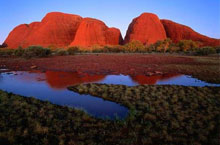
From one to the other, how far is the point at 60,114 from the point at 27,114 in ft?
4.39

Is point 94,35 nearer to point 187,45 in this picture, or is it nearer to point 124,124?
point 187,45

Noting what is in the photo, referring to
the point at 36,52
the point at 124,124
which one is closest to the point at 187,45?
the point at 36,52

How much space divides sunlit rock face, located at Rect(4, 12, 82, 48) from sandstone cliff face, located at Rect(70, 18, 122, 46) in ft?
27.1

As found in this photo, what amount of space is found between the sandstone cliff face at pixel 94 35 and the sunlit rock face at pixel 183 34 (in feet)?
92.7

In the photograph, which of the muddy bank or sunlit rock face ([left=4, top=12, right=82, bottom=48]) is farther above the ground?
sunlit rock face ([left=4, top=12, right=82, bottom=48])

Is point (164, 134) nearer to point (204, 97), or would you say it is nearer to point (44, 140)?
point (44, 140)

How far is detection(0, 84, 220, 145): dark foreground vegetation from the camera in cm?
418

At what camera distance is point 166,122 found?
5297 mm

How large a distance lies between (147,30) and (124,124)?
73059 mm

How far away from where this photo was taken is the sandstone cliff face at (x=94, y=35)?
72.2 m

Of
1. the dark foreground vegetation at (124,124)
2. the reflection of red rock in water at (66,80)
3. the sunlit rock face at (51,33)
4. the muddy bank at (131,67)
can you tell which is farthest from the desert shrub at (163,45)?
the sunlit rock face at (51,33)

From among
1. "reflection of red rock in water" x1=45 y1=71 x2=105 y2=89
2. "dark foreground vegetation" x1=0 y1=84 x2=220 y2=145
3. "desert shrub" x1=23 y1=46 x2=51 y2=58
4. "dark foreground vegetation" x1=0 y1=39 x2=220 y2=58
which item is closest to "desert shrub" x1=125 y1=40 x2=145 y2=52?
"dark foreground vegetation" x1=0 y1=39 x2=220 y2=58

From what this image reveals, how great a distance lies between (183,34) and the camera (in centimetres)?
6881

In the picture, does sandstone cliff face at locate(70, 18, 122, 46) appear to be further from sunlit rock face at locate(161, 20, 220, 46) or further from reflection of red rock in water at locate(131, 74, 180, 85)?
reflection of red rock in water at locate(131, 74, 180, 85)
